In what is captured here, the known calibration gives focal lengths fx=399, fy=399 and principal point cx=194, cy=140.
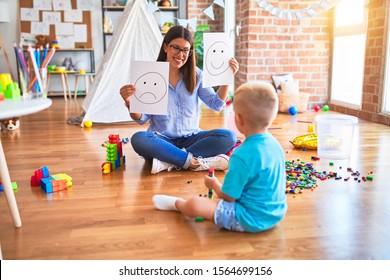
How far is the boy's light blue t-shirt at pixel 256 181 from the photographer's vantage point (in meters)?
1.19

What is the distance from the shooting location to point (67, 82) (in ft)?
18.2

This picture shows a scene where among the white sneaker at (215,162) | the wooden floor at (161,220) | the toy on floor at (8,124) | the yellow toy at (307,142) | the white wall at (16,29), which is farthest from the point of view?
the white wall at (16,29)

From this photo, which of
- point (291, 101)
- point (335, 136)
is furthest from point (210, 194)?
point (291, 101)

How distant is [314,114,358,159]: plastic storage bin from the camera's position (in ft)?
7.02

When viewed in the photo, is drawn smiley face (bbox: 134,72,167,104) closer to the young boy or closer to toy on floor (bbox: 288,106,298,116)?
the young boy

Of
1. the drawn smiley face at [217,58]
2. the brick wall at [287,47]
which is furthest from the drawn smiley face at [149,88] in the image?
the brick wall at [287,47]

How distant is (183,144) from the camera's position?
2059 mm

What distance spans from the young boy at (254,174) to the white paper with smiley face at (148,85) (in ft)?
2.36

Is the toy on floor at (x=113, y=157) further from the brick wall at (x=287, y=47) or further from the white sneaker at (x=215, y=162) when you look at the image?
the brick wall at (x=287, y=47)

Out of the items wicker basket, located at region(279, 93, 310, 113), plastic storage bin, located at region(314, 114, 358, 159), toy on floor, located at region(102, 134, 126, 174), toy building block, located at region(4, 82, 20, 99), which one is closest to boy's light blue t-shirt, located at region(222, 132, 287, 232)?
toy building block, located at region(4, 82, 20, 99)

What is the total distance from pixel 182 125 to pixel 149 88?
27 cm

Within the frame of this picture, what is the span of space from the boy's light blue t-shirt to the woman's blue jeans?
27.8 inches

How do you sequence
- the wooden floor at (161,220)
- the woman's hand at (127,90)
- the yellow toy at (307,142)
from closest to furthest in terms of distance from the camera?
the wooden floor at (161,220) < the woman's hand at (127,90) < the yellow toy at (307,142)
